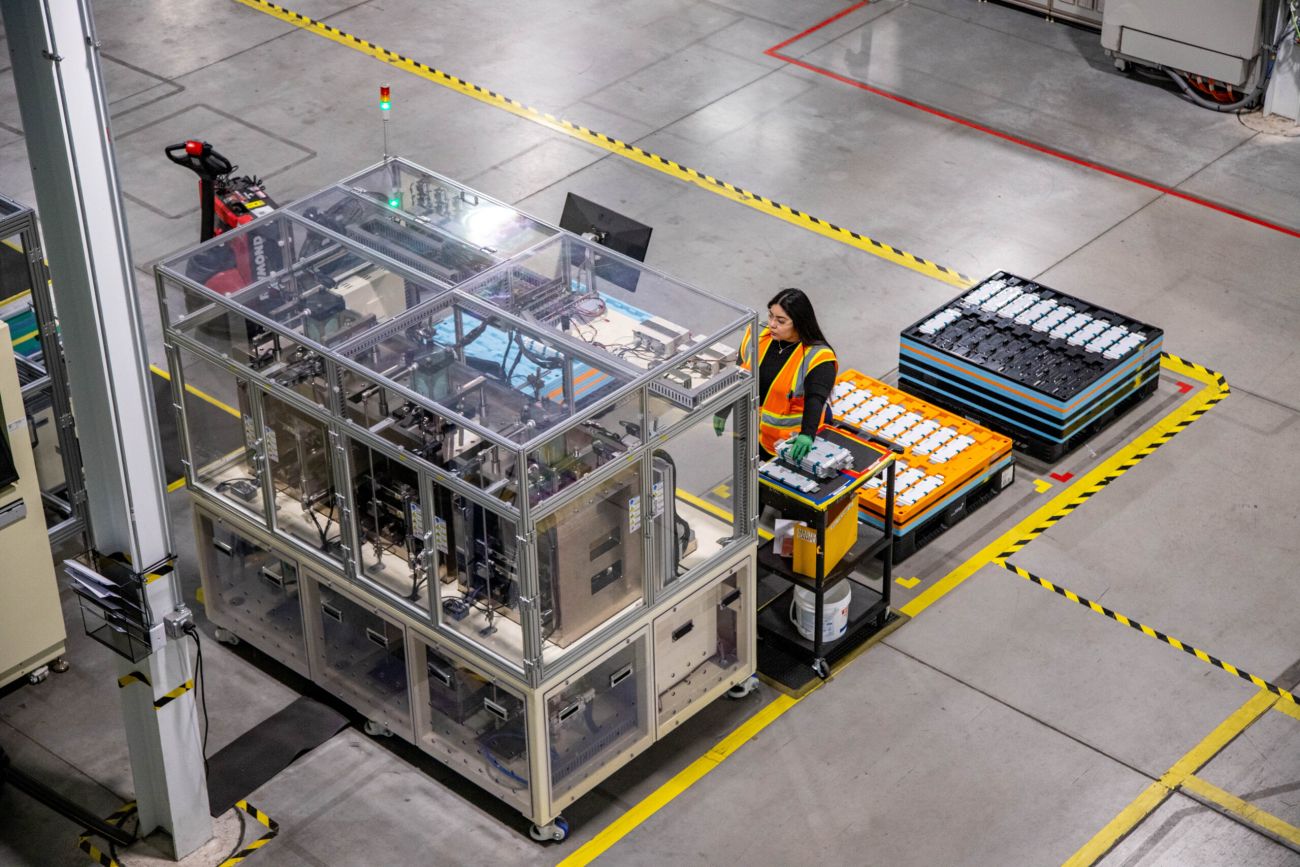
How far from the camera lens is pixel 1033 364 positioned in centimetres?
1281

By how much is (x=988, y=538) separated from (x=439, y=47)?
9.10 metres

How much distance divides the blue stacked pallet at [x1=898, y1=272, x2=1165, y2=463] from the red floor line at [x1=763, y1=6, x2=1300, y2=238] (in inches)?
109

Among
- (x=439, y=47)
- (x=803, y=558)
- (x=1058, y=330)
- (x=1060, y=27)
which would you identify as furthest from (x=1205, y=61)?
(x=803, y=558)

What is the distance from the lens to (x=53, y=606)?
35.6 feet

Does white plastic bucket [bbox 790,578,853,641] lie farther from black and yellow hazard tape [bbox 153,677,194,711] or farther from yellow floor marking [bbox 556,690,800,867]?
black and yellow hazard tape [bbox 153,677,194,711]

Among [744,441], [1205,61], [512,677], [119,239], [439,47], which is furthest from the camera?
[439,47]

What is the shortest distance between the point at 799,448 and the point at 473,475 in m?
2.24

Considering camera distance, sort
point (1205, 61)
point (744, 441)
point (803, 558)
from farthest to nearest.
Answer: point (1205, 61) → point (803, 558) → point (744, 441)

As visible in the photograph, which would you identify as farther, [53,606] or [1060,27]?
[1060,27]

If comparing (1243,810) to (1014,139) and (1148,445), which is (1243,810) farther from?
(1014,139)

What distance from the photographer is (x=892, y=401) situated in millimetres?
12844

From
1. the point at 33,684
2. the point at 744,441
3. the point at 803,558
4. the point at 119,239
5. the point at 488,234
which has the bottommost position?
the point at 33,684

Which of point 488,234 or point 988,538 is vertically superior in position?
point 488,234

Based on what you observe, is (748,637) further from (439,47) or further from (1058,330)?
(439,47)
